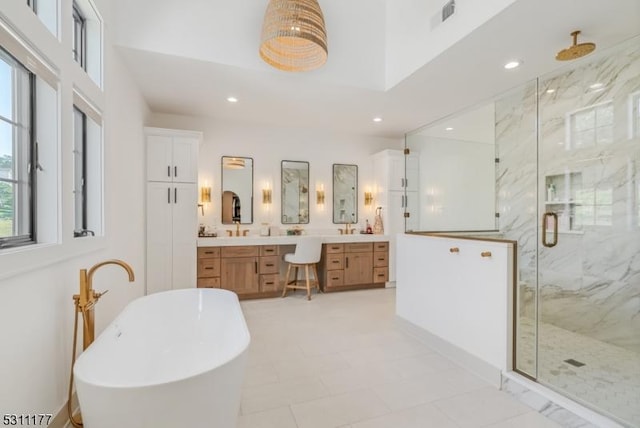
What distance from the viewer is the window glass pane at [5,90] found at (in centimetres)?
143

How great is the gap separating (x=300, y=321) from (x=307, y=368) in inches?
44.4

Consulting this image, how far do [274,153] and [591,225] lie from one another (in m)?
4.30

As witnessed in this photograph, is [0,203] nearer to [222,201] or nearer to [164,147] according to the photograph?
[164,147]

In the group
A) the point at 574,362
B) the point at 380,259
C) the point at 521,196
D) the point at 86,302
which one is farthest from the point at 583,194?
the point at 86,302

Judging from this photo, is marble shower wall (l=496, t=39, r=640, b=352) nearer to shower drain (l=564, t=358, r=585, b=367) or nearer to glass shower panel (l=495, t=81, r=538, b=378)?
glass shower panel (l=495, t=81, r=538, b=378)

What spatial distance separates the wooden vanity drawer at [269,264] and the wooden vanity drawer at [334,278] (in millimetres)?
850

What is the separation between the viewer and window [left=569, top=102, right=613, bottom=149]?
278 cm

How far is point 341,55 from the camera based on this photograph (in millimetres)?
3430

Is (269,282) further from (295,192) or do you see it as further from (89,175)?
(89,175)

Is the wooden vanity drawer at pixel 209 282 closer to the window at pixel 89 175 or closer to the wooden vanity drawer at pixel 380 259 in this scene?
the window at pixel 89 175

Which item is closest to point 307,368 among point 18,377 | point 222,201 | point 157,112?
point 18,377

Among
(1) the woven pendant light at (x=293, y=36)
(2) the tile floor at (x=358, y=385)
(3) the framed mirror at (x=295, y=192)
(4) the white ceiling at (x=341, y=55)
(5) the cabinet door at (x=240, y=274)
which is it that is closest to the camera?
(2) the tile floor at (x=358, y=385)

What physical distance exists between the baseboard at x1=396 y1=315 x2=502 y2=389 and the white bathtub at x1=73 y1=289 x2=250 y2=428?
184 centimetres

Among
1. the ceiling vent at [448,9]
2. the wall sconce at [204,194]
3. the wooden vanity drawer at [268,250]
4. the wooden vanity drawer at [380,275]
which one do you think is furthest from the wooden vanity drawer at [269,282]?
the ceiling vent at [448,9]
